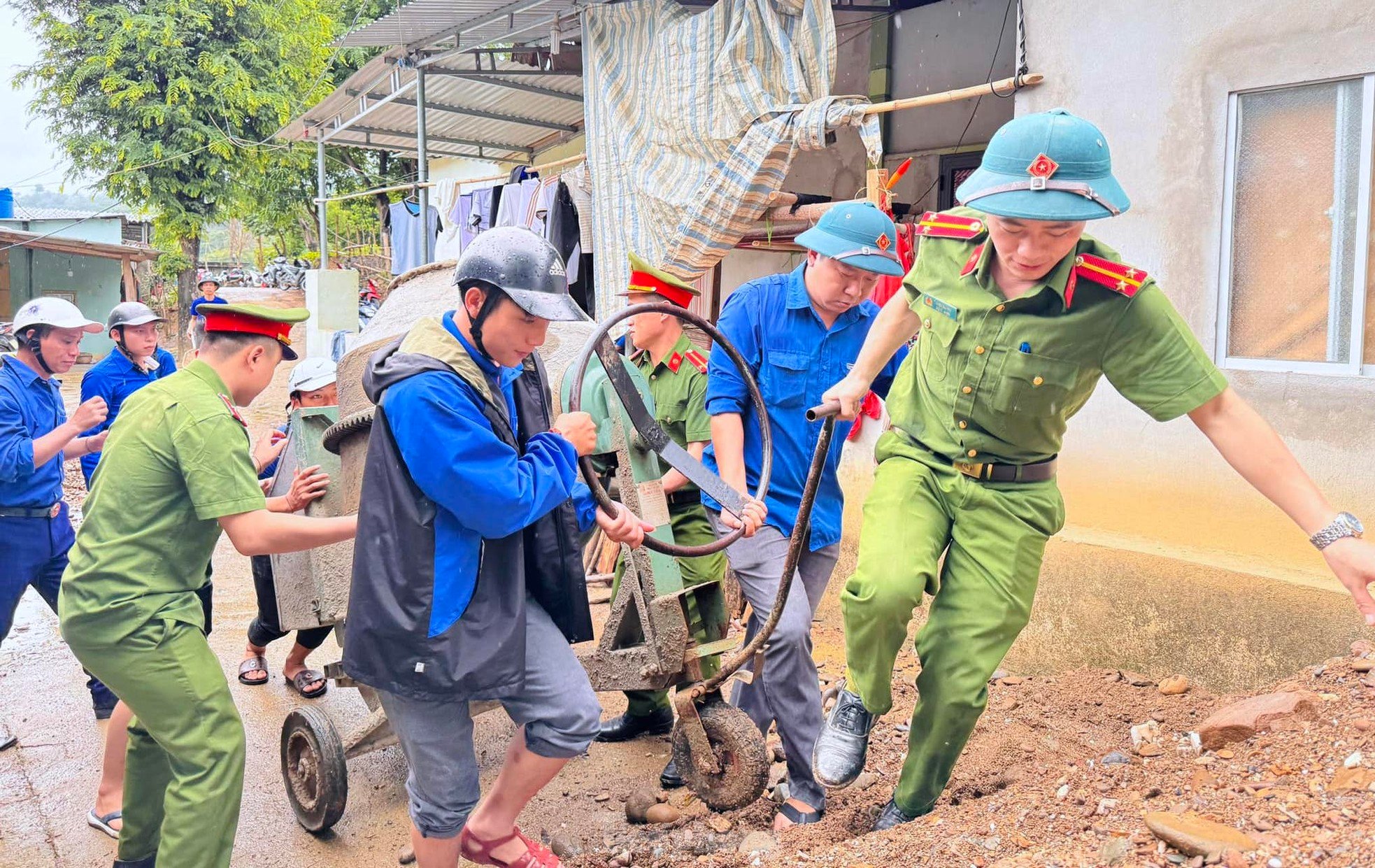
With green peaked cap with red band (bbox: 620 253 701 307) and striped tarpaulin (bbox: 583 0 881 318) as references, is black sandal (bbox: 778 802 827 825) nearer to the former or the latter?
green peaked cap with red band (bbox: 620 253 701 307)

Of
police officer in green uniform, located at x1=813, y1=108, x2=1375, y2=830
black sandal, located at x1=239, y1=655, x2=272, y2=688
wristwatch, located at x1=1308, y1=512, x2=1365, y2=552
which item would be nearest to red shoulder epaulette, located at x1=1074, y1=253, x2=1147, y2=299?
police officer in green uniform, located at x1=813, y1=108, x2=1375, y2=830

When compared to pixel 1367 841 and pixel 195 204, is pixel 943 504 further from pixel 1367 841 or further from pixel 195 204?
pixel 195 204

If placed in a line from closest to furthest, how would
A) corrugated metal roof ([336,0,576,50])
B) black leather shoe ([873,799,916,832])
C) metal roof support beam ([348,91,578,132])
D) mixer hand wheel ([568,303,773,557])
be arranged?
black leather shoe ([873,799,916,832]) → mixer hand wheel ([568,303,773,557]) → corrugated metal roof ([336,0,576,50]) → metal roof support beam ([348,91,578,132])

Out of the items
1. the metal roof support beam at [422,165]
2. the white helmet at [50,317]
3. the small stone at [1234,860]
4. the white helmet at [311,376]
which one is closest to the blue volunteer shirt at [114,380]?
the white helmet at [50,317]

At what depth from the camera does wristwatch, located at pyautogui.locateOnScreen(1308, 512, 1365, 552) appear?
262cm

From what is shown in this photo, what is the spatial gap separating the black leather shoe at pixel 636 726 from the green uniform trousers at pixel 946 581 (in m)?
1.94

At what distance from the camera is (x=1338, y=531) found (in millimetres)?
2633

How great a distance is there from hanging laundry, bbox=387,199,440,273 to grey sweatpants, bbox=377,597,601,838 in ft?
31.0

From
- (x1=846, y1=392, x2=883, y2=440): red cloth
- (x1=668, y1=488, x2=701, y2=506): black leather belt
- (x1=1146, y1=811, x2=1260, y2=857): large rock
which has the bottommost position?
(x1=1146, y1=811, x2=1260, y2=857): large rock

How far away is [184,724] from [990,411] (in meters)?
2.49

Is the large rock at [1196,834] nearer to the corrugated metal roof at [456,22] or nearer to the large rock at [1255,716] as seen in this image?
the large rock at [1255,716]

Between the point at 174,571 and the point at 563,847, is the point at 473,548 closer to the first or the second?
the point at 174,571

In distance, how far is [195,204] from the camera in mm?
25234

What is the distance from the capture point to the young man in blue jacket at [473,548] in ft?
9.16
